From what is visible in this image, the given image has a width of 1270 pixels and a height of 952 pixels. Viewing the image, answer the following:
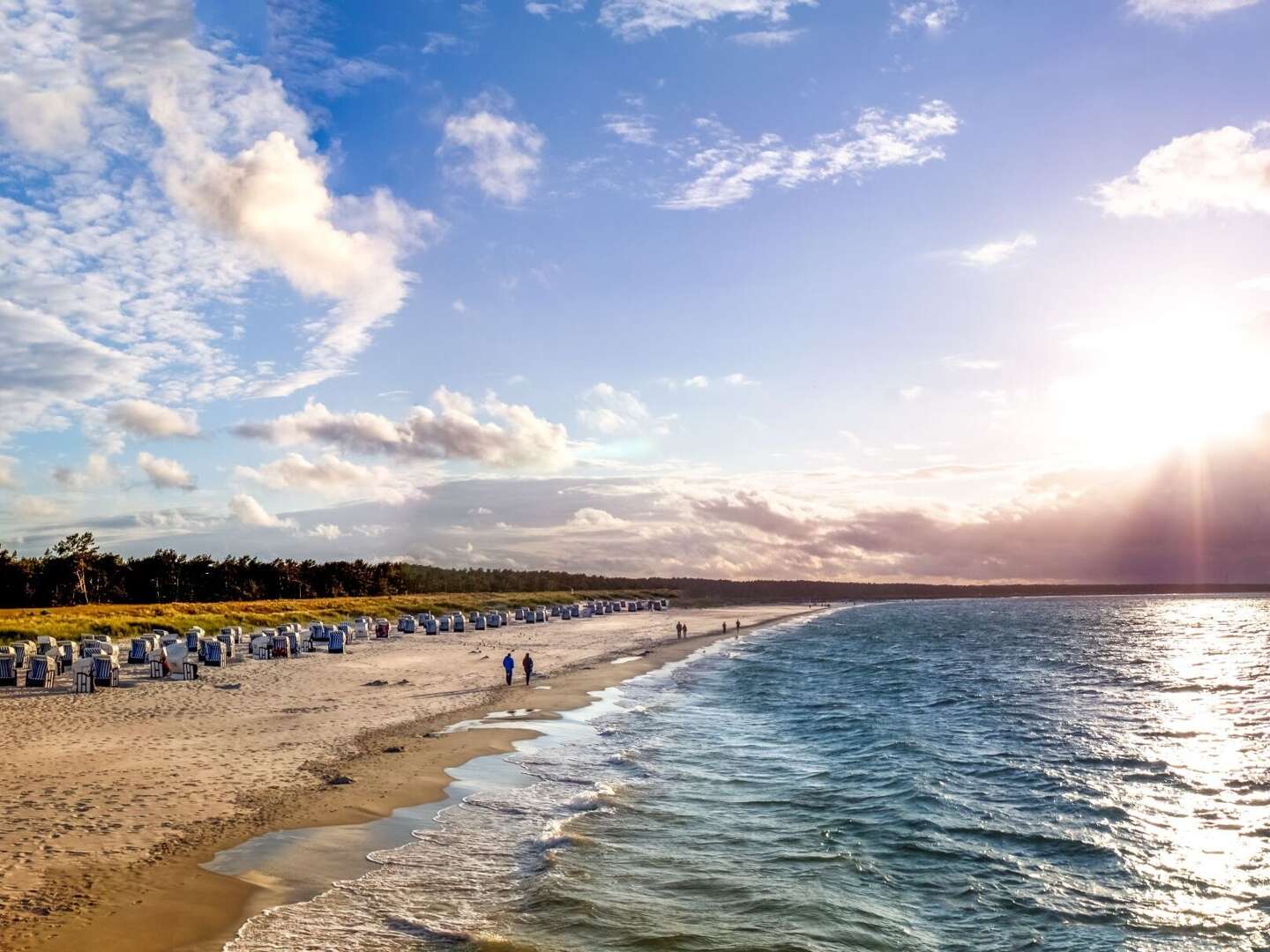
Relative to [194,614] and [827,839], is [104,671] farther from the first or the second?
[194,614]

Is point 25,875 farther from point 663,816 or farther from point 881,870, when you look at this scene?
point 881,870

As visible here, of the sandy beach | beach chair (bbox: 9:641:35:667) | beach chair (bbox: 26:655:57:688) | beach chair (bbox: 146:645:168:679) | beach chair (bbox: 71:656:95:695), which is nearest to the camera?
the sandy beach

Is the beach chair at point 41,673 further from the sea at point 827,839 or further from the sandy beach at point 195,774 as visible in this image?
the sea at point 827,839

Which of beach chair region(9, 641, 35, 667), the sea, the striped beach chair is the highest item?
beach chair region(9, 641, 35, 667)

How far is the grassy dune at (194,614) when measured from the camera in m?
55.3

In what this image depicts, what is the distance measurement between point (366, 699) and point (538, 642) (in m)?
35.2

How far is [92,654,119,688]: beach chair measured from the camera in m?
34.2

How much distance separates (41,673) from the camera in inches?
1361

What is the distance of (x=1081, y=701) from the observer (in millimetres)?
45812

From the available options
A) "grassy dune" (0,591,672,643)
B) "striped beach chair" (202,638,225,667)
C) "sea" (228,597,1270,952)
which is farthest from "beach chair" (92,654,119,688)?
"grassy dune" (0,591,672,643)

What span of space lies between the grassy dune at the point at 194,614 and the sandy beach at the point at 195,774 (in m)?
18.0

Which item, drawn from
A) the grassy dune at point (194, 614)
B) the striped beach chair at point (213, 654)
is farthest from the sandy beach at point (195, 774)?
the grassy dune at point (194, 614)

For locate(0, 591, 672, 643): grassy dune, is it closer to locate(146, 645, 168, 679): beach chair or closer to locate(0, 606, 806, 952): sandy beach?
locate(0, 606, 806, 952): sandy beach

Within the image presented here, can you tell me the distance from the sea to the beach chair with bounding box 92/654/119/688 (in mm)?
17000
